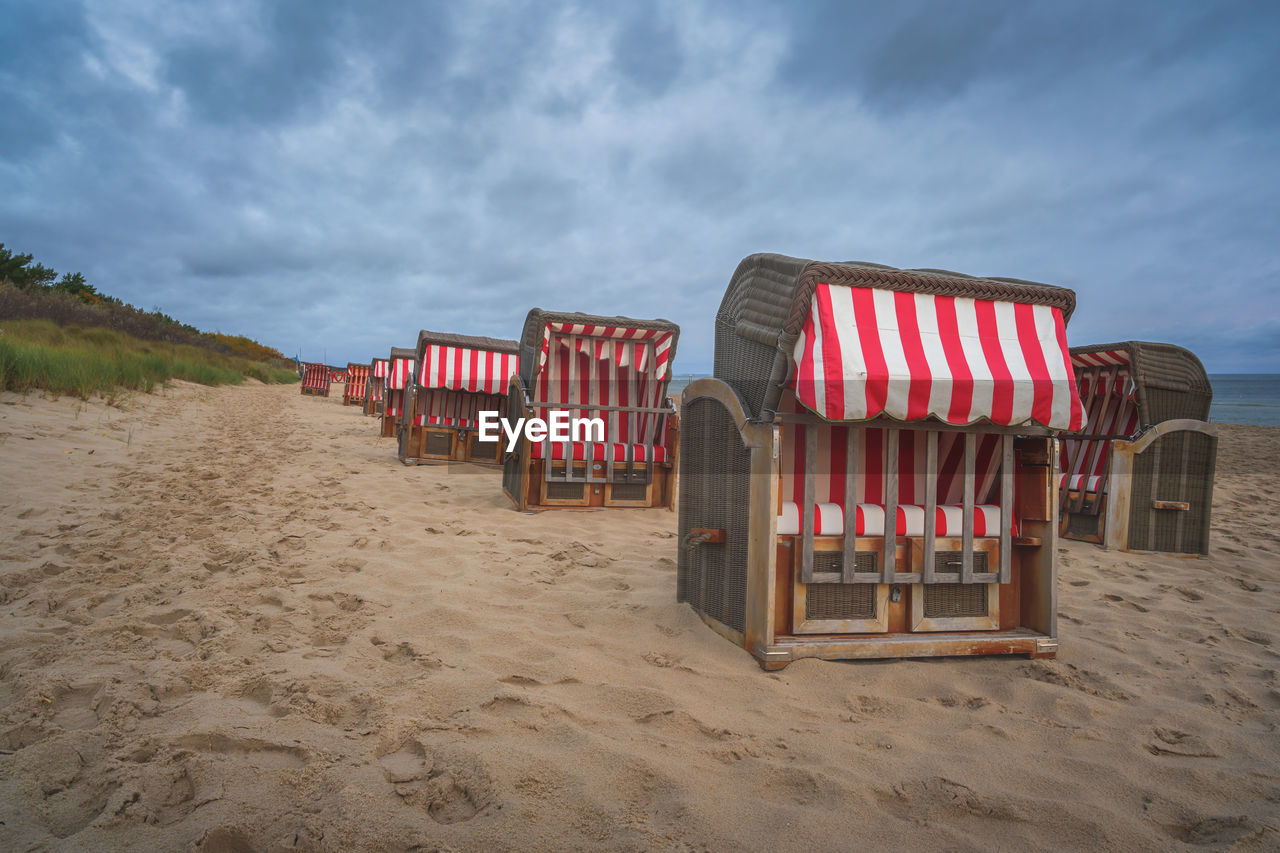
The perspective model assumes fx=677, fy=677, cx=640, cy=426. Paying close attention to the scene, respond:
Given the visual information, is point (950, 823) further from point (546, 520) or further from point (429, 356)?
point (429, 356)

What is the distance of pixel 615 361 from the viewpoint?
748 centimetres

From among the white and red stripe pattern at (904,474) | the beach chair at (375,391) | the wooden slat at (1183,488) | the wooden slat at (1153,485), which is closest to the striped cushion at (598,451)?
the white and red stripe pattern at (904,474)

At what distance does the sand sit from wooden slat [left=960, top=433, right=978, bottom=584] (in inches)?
16.7

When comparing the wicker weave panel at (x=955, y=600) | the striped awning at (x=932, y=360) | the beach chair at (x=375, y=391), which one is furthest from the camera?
the beach chair at (x=375, y=391)

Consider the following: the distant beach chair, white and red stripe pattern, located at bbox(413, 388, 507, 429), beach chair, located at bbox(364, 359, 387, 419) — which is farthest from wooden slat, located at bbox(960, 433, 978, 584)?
beach chair, located at bbox(364, 359, 387, 419)

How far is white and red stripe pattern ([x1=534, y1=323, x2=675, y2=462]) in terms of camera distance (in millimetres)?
7250

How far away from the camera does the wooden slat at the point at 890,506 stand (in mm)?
3066

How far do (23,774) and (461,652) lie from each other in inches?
55.8

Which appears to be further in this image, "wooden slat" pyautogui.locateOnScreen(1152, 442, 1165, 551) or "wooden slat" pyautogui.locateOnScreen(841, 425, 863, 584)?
"wooden slat" pyautogui.locateOnScreen(1152, 442, 1165, 551)

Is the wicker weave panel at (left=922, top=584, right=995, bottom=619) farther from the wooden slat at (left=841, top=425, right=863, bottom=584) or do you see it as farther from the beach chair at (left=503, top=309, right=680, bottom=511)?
the beach chair at (left=503, top=309, right=680, bottom=511)

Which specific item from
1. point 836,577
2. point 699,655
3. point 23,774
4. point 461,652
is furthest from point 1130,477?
point 23,774

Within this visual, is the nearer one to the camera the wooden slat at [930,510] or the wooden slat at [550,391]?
the wooden slat at [930,510]

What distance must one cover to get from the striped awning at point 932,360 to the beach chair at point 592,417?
4.18 metres

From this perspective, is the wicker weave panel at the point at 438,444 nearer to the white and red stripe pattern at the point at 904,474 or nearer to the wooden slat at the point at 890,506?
the white and red stripe pattern at the point at 904,474
